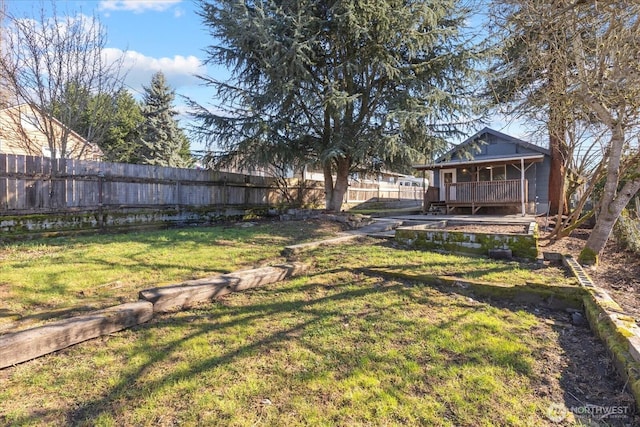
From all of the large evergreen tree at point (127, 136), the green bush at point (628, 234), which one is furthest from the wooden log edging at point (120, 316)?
the large evergreen tree at point (127, 136)

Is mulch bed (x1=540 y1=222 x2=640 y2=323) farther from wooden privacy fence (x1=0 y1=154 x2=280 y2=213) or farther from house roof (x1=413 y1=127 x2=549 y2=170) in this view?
wooden privacy fence (x1=0 y1=154 x2=280 y2=213)

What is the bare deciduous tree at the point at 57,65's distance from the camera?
902cm

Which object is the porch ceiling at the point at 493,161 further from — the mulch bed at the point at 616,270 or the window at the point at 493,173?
the mulch bed at the point at 616,270

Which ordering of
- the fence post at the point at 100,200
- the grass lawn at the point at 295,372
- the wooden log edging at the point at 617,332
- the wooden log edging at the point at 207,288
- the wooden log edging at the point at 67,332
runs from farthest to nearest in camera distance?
the fence post at the point at 100,200, the wooden log edging at the point at 207,288, the wooden log edging at the point at 67,332, the wooden log edging at the point at 617,332, the grass lawn at the point at 295,372

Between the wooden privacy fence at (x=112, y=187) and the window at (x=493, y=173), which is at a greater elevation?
the window at (x=493, y=173)

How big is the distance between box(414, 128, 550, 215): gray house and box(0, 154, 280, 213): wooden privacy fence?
355 inches

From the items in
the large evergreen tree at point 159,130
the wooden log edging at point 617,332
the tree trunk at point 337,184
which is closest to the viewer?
the wooden log edging at point 617,332

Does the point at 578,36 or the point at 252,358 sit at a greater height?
the point at 578,36

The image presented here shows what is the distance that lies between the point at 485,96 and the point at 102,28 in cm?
1221

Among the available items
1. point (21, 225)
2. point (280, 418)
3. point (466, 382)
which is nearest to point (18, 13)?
point (21, 225)

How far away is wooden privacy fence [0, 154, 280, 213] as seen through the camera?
276 inches

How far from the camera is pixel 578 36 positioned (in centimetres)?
503

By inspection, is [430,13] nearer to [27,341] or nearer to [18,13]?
[27,341]

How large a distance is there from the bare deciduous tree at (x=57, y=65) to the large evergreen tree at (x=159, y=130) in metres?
11.4
